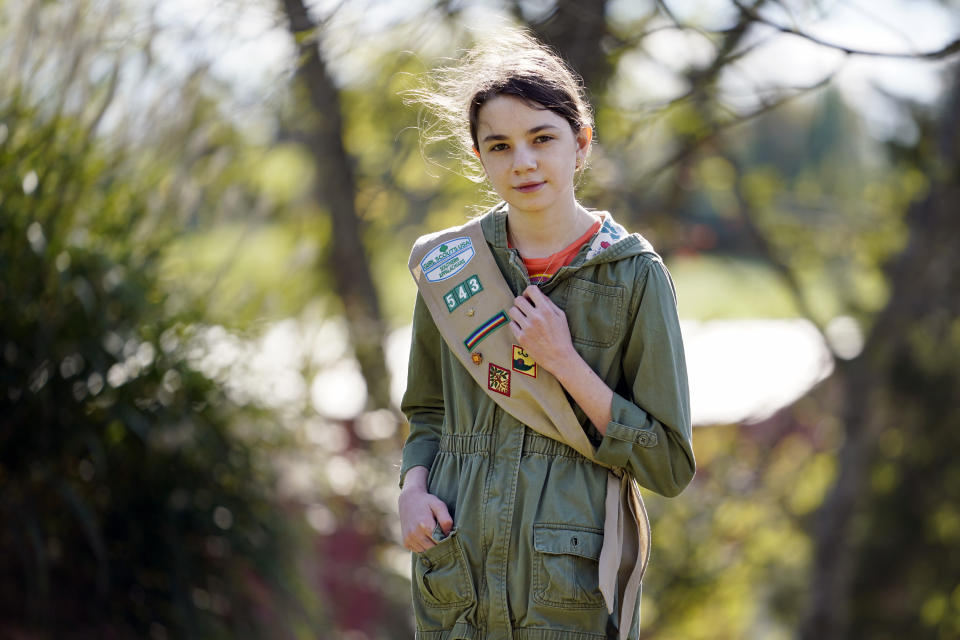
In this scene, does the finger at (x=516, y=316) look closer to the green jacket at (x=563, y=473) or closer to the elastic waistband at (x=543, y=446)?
the green jacket at (x=563, y=473)

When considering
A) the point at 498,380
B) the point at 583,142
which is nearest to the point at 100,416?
the point at 498,380

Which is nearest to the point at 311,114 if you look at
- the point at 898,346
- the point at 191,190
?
the point at 191,190

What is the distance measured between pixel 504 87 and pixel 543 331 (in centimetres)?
44

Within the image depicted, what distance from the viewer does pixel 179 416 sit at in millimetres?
3768

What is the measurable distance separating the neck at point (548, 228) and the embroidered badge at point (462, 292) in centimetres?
11

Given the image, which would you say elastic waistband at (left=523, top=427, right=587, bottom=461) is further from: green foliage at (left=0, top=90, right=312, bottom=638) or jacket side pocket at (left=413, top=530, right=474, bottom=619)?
green foliage at (left=0, top=90, right=312, bottom=638)

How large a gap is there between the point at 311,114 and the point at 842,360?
3.67 meters

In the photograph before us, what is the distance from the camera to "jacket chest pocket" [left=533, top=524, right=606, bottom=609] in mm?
1760

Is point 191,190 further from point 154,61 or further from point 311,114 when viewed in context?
point 311,114

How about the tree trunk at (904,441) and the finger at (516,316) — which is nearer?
the finger at (516,316)

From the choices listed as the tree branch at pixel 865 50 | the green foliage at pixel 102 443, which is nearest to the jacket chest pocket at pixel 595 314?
the tree branch at pixel 865 50

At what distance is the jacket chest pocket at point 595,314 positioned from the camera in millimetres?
1844

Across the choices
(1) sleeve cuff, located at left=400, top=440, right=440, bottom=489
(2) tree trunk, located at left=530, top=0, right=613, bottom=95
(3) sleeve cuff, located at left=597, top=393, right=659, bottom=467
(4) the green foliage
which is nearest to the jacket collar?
(3) sleeve cuff, located at left=597, top=393, right=659, bottom=467

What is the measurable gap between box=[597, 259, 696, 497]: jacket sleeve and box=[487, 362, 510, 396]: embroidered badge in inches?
7.6
